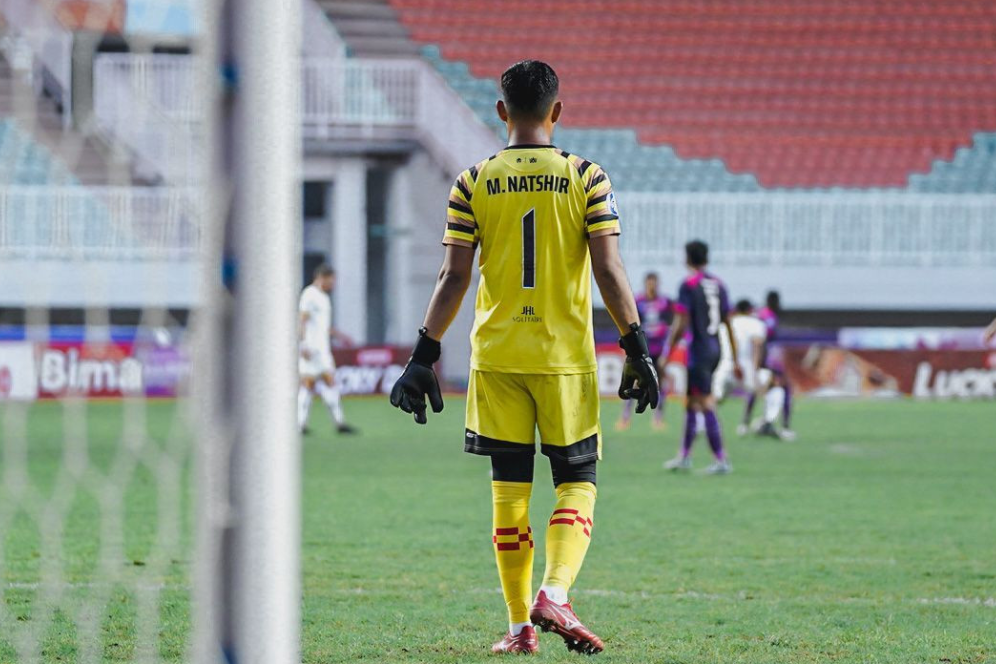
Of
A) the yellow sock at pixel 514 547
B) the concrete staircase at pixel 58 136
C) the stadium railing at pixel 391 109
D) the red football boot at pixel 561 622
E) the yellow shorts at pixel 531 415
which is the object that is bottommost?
the red football boot at pixel 561 622

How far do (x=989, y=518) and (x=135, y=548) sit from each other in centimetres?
453

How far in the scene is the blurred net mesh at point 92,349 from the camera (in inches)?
174

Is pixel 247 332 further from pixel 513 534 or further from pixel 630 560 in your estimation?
pixel 630 560

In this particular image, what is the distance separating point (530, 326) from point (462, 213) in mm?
381

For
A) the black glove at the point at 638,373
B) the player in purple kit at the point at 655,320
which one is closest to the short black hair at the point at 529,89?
the black glove at the point at 638,373

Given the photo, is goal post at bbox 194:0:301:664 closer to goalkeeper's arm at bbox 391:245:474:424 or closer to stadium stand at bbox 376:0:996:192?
goalkeeper's arm at bbox 391:245:474:424

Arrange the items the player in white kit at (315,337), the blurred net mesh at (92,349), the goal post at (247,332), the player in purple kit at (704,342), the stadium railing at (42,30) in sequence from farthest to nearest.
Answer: the player in white kit at (315,337), the player in purple kit at (704,342), the stadium railing at (42,30), the blurred net mesh at (92,349), the goal post at (247,332)

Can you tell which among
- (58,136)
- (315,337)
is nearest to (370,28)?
(315,337)

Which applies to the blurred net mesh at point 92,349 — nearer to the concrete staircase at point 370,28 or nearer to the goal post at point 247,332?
the goal post at point 247,332

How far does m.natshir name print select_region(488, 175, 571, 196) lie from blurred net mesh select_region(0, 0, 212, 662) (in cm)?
92

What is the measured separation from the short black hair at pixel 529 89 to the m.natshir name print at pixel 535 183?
17cm

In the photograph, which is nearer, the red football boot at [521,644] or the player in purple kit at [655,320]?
the red football boot at [521,644]

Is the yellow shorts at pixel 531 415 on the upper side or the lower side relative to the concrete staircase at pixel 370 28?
lower

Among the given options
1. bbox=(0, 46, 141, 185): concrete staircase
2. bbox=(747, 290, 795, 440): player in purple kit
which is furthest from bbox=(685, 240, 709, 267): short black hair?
bbox=(747, 290, 795, 440): player in purple kit
